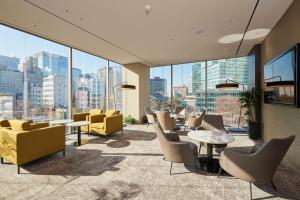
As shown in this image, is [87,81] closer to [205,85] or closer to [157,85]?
[157,85]

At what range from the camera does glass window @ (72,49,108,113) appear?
6.50 m

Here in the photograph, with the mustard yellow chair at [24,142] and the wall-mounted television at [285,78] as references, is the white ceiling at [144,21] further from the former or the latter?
the mustard yellow chair at [24,142]

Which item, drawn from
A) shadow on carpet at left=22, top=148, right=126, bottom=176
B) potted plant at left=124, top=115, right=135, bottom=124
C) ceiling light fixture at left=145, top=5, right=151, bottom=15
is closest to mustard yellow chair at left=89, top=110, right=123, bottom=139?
shadow on carpet at left=22, top=148, right=126, bottom=176

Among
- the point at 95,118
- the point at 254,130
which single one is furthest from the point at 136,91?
the point at 254,130

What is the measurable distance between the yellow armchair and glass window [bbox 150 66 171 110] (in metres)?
6.54

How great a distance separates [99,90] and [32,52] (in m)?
3.18

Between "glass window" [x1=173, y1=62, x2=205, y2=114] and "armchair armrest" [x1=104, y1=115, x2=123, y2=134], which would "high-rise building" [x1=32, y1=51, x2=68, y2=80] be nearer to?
"armchair armrest" [x1=104, y1=115, x2=123, y2=134]

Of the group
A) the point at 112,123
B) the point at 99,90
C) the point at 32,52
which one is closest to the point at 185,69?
the point at 99,90

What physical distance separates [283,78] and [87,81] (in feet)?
21.4

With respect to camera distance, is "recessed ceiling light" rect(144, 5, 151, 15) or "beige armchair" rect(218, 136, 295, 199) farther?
"recessed ceiling light" rect(144, 5, 151, 15)

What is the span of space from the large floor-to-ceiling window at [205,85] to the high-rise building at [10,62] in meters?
6.26

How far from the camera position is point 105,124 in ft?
17.2

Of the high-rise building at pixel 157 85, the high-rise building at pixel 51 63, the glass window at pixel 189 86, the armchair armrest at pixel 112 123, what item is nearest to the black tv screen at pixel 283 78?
the glass window at pixel 189 86

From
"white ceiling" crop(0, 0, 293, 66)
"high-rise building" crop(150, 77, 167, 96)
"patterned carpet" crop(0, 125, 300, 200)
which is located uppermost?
"white ceiling" crop(0, 0, 293, 66)
